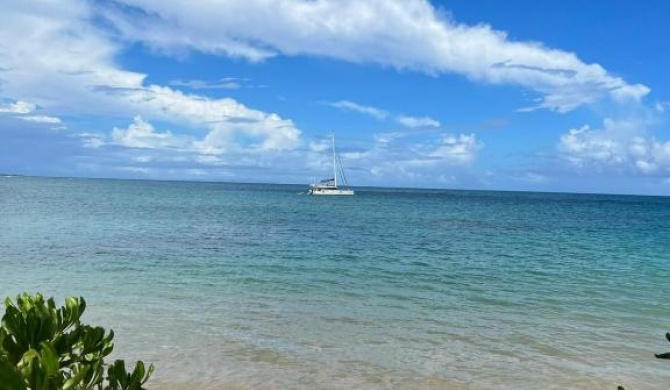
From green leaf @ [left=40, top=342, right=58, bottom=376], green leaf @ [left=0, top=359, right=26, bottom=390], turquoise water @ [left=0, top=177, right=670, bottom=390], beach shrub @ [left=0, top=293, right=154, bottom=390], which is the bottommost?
turquoise water @ [left=0, top=177, right=670, bottom=390]

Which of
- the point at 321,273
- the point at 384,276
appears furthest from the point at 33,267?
the point at 384,276

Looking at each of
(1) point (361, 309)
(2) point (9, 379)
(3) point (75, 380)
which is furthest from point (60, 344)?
(1) point (361, 309)

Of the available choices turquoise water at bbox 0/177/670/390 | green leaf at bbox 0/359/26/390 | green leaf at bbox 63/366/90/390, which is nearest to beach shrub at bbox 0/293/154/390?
green leaf at bbox 63/366/90/390

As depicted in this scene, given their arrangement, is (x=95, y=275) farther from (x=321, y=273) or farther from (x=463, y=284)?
(x=463, y=284)

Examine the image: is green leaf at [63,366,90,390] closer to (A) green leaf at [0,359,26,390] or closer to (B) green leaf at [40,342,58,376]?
(B) green leaf at [40,342,58,376]

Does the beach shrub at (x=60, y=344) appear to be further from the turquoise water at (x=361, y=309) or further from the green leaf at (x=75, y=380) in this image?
the turquoise water at (x=361, y=309)

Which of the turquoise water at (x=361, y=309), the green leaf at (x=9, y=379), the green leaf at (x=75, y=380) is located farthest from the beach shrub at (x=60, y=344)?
the turquoise water at (x=361, y=309)

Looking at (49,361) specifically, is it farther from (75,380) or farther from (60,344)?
(60,344)

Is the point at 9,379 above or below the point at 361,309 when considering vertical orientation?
above

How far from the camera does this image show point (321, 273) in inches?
782

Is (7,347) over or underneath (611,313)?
over

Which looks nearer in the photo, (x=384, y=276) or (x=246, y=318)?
(x=246, y=318)

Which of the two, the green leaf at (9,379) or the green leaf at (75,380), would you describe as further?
the green leaf at (75,380)

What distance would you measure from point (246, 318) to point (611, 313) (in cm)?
986
